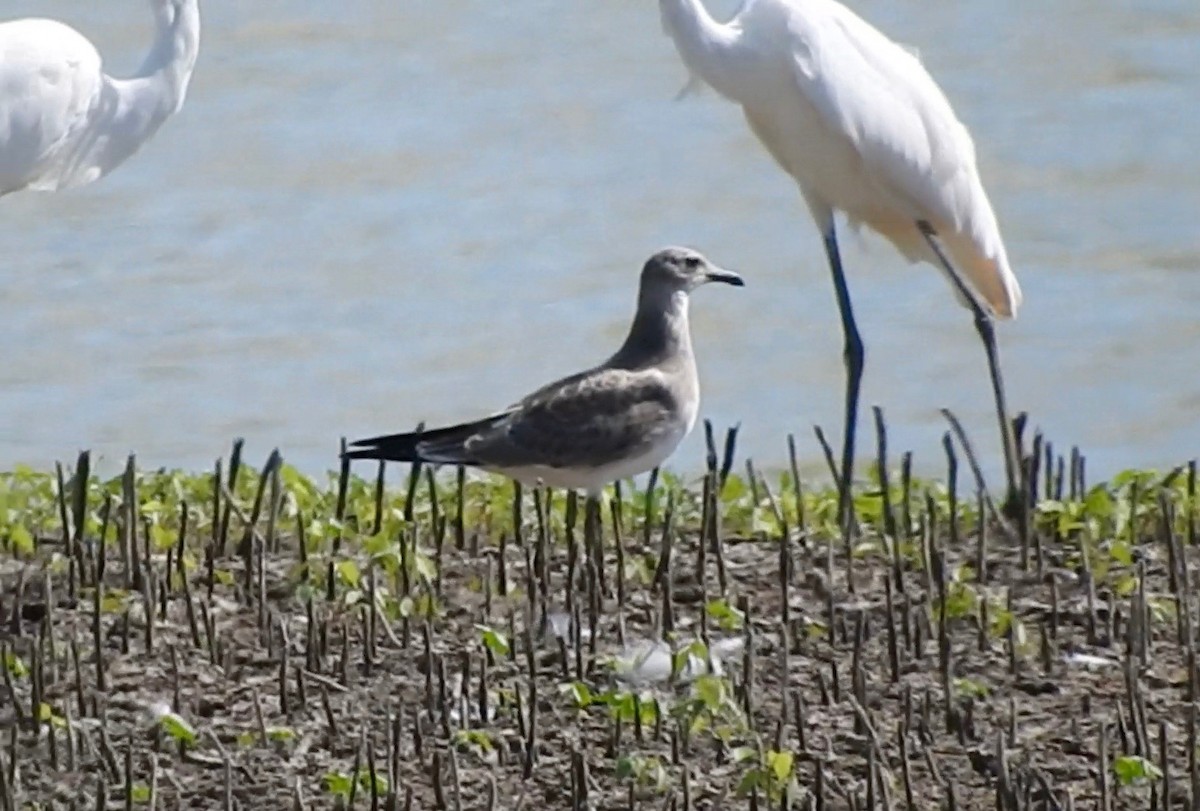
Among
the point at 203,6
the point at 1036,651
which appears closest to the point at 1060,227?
the point at 203,6

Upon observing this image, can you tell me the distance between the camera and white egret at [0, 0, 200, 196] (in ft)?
26.8

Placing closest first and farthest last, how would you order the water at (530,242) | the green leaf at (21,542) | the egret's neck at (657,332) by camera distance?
the green leaf at (21,542), the egret's neck at (657,332), the water at (530,242)

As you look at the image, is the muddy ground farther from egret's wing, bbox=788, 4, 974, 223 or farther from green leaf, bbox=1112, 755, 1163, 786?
egret's wing, bbox=788, 4, 974, 223

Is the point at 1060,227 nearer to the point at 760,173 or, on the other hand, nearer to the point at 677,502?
the point at 760,173

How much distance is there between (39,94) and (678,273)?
1896 mm

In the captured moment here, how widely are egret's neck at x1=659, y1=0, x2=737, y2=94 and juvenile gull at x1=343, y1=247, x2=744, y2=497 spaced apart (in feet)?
3.40

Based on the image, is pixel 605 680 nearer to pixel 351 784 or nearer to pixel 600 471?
pixel 351 784

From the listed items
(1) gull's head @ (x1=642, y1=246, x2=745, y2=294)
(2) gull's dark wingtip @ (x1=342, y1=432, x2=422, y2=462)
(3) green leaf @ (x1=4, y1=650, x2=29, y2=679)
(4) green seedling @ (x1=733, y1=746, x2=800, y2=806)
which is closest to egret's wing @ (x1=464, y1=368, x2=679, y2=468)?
(2) gull's dark wingtip @ (x1=342, y1=432, x2=422, y2=462)

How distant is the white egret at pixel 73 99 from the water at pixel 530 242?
2.56m

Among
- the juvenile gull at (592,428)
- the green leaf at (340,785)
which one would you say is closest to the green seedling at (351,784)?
the green leaf at (340,785)

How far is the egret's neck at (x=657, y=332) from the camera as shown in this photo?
7.50 m

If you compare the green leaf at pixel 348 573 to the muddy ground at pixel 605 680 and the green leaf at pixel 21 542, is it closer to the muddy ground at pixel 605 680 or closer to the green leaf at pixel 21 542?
the muddy ground at pixel 605 680

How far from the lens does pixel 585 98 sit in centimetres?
1778

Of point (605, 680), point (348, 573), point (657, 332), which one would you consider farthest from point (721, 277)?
point (605, 680)
